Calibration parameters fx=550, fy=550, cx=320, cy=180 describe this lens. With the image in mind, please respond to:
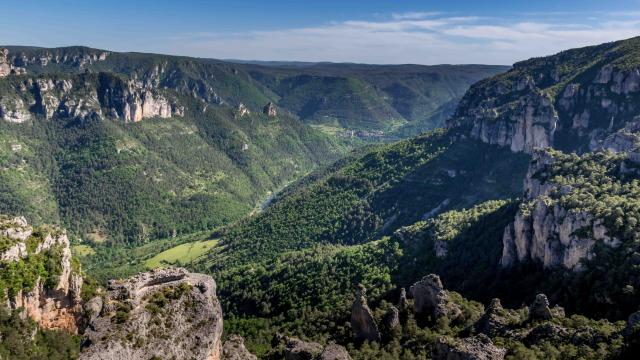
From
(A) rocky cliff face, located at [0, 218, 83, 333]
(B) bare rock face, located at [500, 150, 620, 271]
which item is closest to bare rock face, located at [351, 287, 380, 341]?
(B) bare rock face, located at [500, 150, 620, 271]

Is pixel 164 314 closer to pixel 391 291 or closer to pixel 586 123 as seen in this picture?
pixel 391 291

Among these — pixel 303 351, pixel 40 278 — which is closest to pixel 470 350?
pixel 303 351

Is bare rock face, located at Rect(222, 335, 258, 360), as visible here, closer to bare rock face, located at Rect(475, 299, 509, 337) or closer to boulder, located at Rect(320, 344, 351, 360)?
boulder, located at Rect(320, 344, 351, 360)


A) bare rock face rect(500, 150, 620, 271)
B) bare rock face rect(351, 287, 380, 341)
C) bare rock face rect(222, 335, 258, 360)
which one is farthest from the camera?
bare rock face rect(500, 150, 620, 271)

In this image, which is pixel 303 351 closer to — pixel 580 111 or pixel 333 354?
pixel 333 354

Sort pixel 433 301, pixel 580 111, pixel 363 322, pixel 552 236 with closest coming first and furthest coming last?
1. pixel 363 322
2. pixel 433 301
3. pixel 552 236
4. pixel 580 111

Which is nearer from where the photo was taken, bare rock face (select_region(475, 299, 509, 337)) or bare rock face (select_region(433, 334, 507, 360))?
bare rock face (select_region(433, 334, 507, 360))

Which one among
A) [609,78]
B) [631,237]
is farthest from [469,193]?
[631,237]
